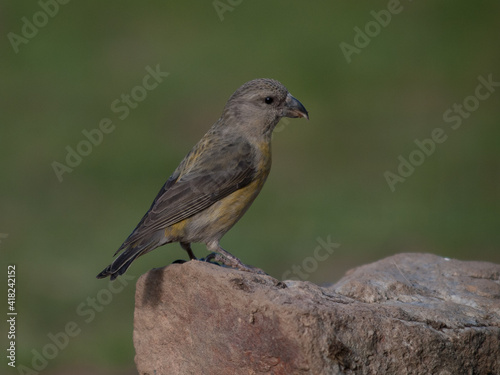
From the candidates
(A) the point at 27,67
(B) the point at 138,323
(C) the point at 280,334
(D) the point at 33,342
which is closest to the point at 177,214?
(B) the point at 138,323

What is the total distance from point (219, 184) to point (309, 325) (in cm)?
206

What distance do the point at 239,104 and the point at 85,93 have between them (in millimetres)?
7993

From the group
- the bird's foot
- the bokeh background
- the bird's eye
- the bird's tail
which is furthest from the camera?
the bokeh background

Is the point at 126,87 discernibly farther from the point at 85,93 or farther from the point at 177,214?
the point at 177,214
